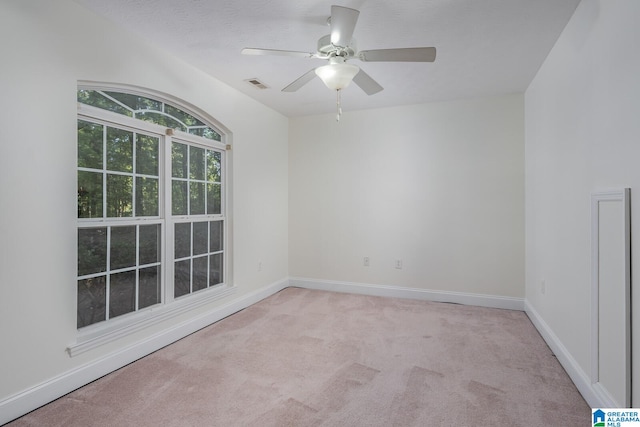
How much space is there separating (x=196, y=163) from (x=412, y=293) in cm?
310

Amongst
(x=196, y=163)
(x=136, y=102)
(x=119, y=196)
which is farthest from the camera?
(x=196, y=163)

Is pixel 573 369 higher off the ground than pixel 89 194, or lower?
lower

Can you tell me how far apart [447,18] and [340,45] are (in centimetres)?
84

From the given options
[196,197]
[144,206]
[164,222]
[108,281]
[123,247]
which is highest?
[196,197]

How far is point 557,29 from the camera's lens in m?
2.38

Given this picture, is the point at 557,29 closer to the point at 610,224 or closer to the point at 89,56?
the point at 610,224

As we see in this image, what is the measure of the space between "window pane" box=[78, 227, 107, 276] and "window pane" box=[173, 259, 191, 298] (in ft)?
2.41

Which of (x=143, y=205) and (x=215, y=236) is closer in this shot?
(x=143, y=205)

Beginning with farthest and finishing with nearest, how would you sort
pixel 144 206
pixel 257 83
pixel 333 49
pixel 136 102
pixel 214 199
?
pixel 214 199 → pixel 257 83 → pixel 144 206 → pixel 136 102 → pixel 333 49

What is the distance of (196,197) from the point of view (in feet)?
10.9

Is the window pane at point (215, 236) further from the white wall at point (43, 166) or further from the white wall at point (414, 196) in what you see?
the white wall at point (414, 196)

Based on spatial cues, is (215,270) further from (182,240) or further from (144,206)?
(144,206)

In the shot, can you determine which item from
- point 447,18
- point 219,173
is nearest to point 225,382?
point 219,173

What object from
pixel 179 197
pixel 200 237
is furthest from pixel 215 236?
pixel 179 197
